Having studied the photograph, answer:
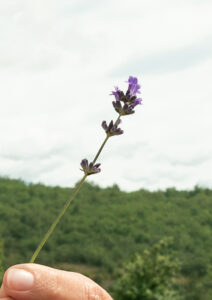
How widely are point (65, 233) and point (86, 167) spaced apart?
34.6 metres

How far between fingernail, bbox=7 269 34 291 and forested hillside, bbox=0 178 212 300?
23371 mm

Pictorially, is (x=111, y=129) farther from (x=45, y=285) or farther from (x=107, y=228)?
(x=107, y=228)

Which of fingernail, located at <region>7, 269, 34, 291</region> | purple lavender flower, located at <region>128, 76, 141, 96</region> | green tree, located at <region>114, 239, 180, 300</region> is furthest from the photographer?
green tree, located at <region>114, 239, 180, 300</region>

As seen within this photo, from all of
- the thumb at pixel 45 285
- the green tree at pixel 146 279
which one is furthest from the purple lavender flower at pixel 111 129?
the green tree at pixel 146 279

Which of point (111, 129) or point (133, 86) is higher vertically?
point (133, 86)

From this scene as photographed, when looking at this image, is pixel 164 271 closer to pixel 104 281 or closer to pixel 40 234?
pixel 104 281

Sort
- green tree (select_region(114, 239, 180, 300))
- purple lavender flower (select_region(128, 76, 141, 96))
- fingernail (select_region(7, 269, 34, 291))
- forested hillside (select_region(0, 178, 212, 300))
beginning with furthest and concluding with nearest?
forested hillside (select_region(0, 178, 212, 300)) < green tree (select_region(114, 239, 180, 300)) < purple lavender flower (select_region(128, 76, 141, 96)) < fingernail (select_region(7, 269, 34, 291))

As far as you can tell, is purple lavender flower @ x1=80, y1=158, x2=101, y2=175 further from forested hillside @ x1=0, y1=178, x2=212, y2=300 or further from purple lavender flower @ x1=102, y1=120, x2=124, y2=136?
forested hillside @ x1=0, y1=178, x2=212, y2=300

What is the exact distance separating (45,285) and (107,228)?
34.4 m

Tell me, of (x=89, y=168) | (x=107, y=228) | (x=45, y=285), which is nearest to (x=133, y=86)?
(x=89, y=168)

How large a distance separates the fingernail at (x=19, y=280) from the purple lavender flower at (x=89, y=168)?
1.12 ft

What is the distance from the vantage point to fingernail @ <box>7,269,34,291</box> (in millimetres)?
1409

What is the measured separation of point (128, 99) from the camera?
150cm

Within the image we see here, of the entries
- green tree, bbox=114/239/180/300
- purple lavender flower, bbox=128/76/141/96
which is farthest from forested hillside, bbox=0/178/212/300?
purple lavender flower, bbox=128/76/141/96
